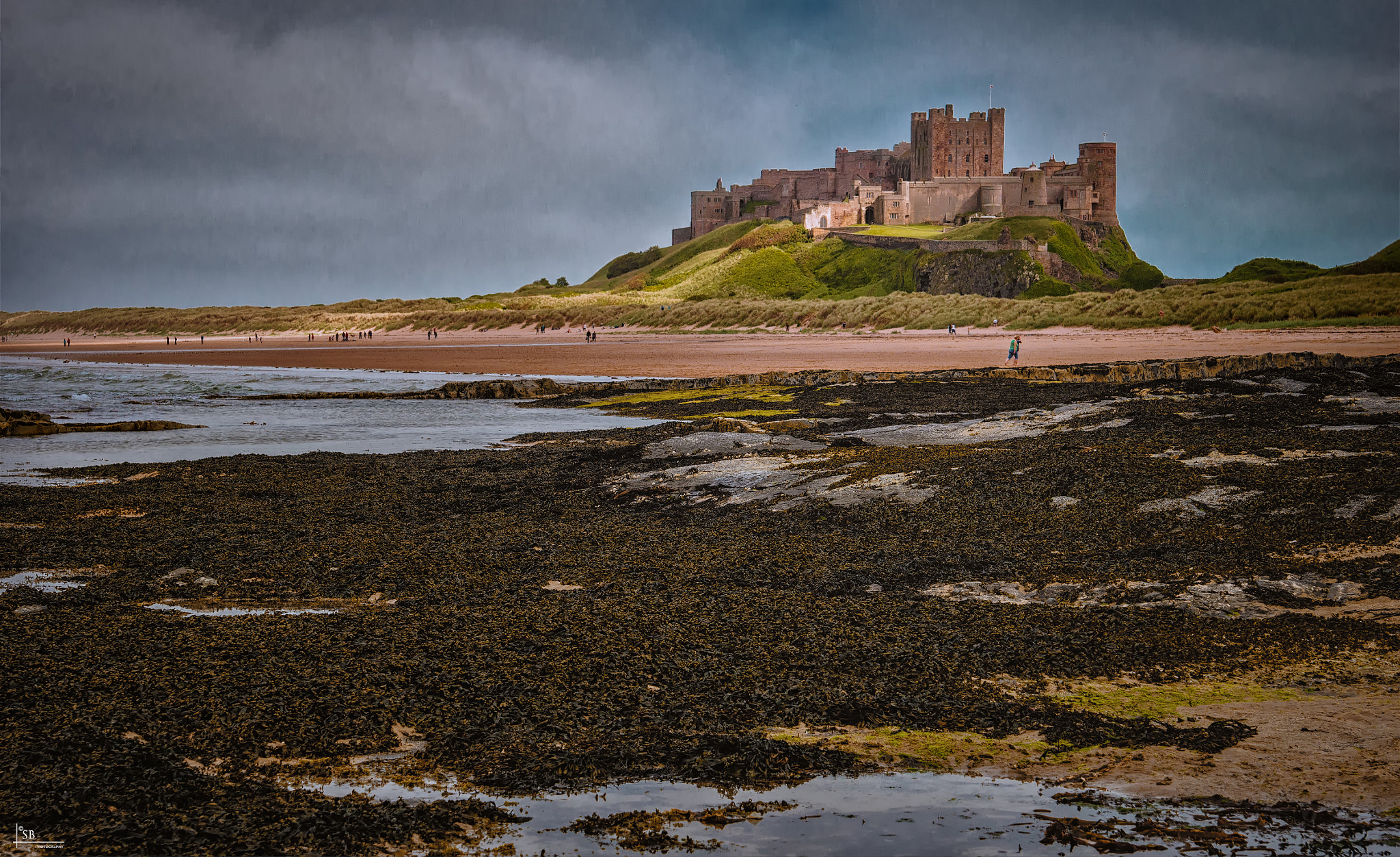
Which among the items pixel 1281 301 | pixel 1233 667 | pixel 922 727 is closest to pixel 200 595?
pixel 922 727

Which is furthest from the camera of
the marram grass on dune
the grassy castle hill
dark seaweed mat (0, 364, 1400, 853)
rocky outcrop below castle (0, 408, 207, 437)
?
the grassy castle hill

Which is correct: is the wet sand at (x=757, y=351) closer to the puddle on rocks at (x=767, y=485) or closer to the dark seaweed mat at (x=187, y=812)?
the puddle on rocks at (x=767, y=485)

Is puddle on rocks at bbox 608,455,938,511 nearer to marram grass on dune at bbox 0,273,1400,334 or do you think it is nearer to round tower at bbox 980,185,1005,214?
marram grass on dune at bbox 0,273,1400,334

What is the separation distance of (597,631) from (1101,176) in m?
143

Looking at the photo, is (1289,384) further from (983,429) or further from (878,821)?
(878,821)

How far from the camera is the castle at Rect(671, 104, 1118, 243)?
406 feet

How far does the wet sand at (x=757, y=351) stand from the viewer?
3519 centimetres

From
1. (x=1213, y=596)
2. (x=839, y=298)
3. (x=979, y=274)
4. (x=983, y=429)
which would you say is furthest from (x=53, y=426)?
(x=979, y=274)

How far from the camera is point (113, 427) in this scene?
18.9m

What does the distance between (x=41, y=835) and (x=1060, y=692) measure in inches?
164

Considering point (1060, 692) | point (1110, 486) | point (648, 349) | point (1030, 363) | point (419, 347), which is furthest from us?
point (419, 347)

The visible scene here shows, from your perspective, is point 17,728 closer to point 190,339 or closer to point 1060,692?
point 1060,692

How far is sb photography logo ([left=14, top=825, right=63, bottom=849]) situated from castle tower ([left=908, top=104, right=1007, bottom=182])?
467 ft

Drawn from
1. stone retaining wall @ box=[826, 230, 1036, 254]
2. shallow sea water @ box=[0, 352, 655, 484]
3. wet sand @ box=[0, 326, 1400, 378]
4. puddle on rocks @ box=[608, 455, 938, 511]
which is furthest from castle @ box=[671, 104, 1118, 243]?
puddle on rocks @ box=[608, 455, 938, 511]
